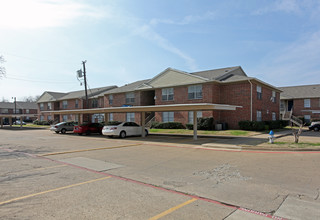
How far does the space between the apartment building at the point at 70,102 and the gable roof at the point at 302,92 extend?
111 ft

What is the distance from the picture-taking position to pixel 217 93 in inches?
1022

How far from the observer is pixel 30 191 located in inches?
219

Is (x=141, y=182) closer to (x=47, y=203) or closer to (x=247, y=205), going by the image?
(x=47, y=203)

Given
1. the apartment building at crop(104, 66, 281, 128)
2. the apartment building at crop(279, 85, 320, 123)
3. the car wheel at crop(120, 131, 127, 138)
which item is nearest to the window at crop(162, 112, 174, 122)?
the apartment building at crop(104, 66, 281, 128)

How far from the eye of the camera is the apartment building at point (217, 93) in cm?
2441

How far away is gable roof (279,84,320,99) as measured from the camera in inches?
1534

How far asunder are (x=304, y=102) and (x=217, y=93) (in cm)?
2271

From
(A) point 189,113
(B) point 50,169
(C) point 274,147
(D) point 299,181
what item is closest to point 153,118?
(A) point 189,113

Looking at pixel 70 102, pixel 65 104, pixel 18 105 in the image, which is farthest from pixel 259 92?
pixel 18 105

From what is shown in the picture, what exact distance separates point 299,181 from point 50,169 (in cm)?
784

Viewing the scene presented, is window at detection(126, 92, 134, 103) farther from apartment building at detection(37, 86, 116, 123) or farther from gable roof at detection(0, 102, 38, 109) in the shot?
gable roof at detection(0, 102, 38, 109)

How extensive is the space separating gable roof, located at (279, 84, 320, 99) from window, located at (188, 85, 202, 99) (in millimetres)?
22955

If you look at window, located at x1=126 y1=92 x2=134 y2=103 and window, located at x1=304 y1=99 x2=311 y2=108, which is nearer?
window, located at x1=126 y1=92 x2=134 y2=103

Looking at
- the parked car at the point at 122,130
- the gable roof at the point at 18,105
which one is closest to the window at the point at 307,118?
the parked car at the point at 122,130
